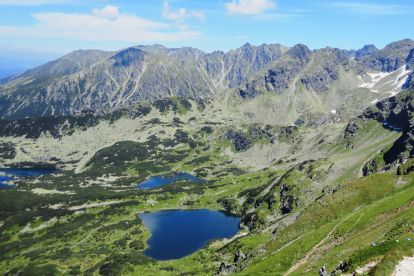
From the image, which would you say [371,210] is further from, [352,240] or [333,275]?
[333,275]

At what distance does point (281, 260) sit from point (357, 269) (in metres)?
43.1

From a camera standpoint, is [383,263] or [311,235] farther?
[311,235]

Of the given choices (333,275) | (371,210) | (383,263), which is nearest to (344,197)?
(371,210)

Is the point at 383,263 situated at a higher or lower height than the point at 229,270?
higher

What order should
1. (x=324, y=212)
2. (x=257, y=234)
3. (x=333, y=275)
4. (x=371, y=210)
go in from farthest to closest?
(x=257, y=234) → (x=324, y=212) → (x=371, y=210) → (x=333, y=275)

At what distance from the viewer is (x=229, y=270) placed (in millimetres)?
143875

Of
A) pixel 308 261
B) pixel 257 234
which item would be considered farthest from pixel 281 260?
pixel 257 234

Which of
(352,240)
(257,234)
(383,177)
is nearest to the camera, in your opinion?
(352,240)

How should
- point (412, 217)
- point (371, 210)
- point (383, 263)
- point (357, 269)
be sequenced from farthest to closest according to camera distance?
point (371, 210)
point (412, 217)
point (357, 269)
point (383, 263)

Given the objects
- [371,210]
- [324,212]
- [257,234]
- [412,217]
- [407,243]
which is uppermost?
[407,243]

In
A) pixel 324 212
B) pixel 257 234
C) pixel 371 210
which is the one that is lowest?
pixel 257 234

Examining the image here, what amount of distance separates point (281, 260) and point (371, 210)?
969 inches

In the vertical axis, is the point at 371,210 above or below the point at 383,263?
below

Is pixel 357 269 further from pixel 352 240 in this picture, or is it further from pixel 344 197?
pixel 344 197
